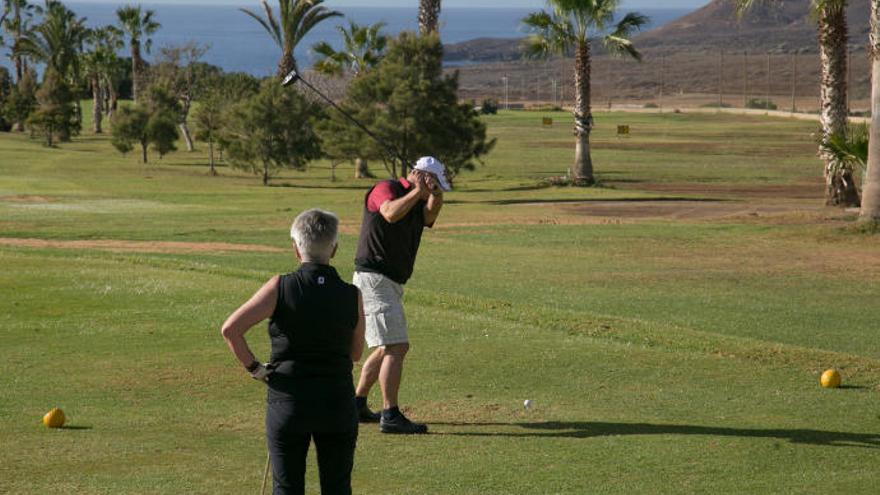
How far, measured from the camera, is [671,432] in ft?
32.9

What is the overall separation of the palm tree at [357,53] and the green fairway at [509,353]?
22880 mm

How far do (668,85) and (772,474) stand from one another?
577 ft

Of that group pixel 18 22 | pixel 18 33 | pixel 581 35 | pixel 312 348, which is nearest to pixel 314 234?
pixel 312 348

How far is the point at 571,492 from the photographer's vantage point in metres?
8.36

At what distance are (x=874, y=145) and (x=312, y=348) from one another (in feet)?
81.0

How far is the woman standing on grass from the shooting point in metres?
6.82

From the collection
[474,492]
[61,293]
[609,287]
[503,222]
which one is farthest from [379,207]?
[503,222]

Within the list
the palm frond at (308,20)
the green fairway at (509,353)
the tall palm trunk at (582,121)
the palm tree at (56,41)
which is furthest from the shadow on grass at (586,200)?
the palm tree at (56,41)

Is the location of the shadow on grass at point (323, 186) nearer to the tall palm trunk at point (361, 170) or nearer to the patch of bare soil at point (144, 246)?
the tall palm trunk at point (361, 170)

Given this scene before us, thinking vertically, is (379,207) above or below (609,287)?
above

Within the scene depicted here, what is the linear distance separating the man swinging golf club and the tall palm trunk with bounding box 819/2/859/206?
85.1ft

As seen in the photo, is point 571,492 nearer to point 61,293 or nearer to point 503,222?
point 61,293

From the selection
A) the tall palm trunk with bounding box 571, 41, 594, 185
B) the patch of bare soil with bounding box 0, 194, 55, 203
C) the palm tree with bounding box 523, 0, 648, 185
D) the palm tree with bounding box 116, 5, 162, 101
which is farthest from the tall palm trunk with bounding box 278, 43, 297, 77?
the palm tree with bounding box 116, 5, 162, 101

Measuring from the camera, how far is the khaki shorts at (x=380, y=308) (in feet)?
33.3
